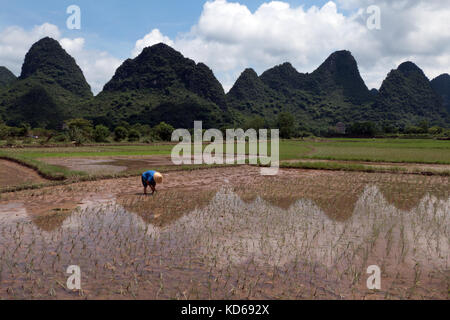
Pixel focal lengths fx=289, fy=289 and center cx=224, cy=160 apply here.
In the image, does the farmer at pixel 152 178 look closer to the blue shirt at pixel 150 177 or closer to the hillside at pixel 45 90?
the blue shirt at pixel 150 177

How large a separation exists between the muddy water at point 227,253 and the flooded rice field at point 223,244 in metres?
0.02

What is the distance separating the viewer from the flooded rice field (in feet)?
11.5

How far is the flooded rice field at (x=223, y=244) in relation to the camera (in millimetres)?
3502

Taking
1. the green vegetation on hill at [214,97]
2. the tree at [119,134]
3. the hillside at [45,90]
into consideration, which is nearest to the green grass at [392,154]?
the green vegetation on hill at [214,97]

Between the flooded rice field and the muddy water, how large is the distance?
0.06ft

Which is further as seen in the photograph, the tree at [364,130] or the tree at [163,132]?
the tree at [364,130]

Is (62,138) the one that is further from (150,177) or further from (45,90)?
(45,90)

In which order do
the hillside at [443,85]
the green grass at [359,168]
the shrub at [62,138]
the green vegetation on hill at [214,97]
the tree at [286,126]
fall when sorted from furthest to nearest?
the hillside at [443,85], the green vegetation on hill at [214,97], the tree at [286,126], the shrub at [62,138], the green grass at [359,168]

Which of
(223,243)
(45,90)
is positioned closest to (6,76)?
(45,90)

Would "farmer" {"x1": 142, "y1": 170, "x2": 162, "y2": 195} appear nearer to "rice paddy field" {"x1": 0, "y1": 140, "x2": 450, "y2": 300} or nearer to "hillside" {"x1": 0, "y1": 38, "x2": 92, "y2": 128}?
"rice paddy field" {"x1": 0, "y1": 140, "x2": 450, "y2": 300}

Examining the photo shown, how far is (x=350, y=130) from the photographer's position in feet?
202

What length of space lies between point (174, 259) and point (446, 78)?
157722mm

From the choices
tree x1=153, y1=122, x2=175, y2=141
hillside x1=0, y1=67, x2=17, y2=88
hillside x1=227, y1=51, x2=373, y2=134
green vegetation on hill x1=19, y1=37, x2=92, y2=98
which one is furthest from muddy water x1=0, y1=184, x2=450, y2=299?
hillside x1=0, y1=67, x2=17, y2=88
